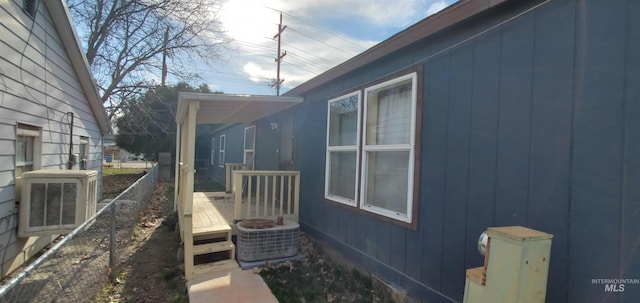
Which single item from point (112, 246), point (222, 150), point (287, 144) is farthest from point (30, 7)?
point (222, 150)

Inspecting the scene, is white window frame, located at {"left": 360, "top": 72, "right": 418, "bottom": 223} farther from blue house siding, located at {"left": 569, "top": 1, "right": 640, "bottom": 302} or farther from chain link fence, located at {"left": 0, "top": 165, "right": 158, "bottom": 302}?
chain link fence, located at {"left": 0, "top": 165, "right": 158, "bottom": 302}

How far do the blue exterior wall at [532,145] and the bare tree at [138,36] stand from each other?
10.3 metres

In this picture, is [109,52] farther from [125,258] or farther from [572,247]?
[572,247]

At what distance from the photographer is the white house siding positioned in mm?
3371

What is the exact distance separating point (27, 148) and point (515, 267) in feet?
18.2

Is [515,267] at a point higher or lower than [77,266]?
higher

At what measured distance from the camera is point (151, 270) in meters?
3.82

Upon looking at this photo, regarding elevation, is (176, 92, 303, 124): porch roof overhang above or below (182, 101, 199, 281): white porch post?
above

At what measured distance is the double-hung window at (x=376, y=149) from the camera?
9.61 ft

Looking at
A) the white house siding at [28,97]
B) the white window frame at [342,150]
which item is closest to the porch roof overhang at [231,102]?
the white window frame at [342,150]

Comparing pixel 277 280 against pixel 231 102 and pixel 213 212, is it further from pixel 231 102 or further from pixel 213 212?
pixel 231 102

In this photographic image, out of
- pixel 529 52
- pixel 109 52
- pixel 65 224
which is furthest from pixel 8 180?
pixel 109 52

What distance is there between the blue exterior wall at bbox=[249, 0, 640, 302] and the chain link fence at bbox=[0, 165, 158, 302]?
2.61m

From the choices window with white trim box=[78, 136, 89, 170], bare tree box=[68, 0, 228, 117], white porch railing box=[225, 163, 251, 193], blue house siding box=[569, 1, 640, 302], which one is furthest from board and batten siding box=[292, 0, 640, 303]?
bare tree box=[68, 0, 228, 117]
